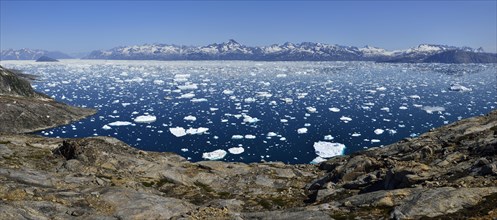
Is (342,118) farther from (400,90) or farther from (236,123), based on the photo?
(400,90)

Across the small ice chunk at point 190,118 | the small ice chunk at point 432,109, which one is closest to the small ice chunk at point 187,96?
the small ice chunk at point 190,118

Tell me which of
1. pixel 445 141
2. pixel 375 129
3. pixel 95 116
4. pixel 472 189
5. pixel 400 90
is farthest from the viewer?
pixel 400 90

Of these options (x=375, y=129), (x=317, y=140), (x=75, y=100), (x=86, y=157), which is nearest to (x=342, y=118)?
(x=375, y=129)

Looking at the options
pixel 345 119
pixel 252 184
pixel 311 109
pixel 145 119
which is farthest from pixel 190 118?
pixel 252 184

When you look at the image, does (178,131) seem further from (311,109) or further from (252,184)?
(252,184)

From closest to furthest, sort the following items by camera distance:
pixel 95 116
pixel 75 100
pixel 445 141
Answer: pixel 445 141
pixel 95 116
pixel 75 100

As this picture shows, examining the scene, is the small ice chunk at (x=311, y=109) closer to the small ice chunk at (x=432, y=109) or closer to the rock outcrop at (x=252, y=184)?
the small ice chunk at (x=432, y=109)

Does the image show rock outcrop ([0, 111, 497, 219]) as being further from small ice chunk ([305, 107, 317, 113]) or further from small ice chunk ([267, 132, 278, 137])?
small ice chunk ([305, 107, 317, 113])
